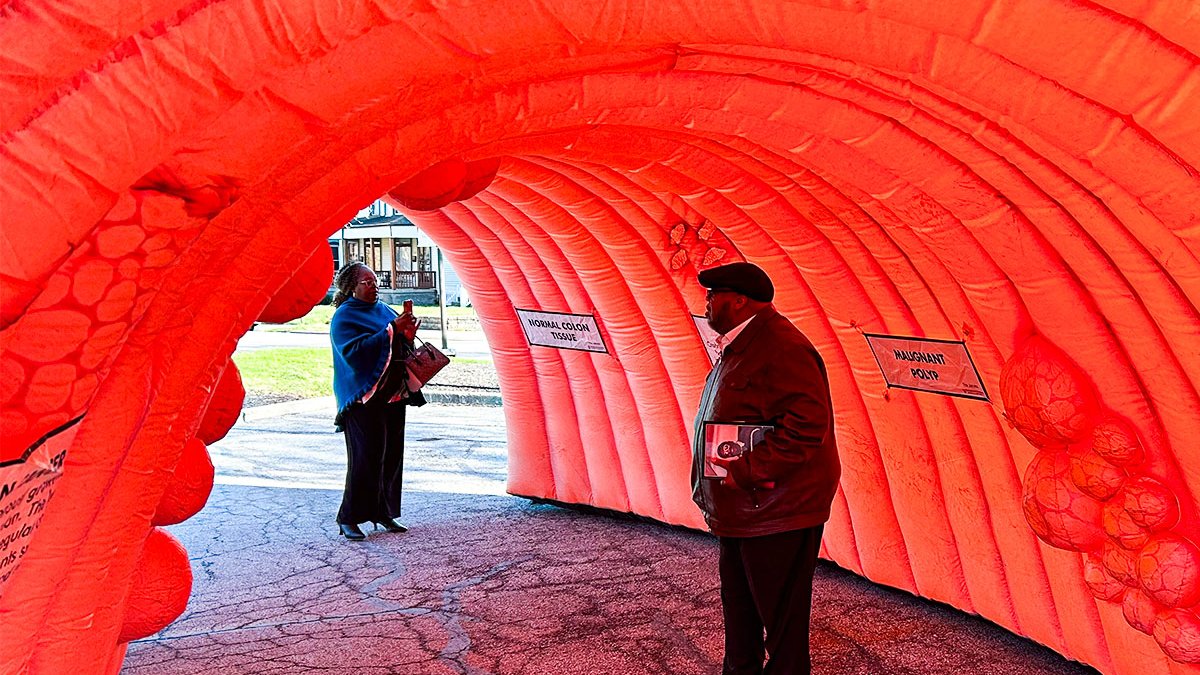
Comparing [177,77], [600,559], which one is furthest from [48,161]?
[600,559]

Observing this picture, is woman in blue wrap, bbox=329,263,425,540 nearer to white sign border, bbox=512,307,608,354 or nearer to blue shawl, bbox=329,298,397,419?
blue shawl, bbox=329,298,397,419

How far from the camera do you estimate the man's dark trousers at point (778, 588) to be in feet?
12.5

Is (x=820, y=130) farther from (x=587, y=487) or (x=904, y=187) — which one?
(x=587, y=487)

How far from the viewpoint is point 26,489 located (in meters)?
1.86

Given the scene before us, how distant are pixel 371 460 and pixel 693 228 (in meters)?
2.60

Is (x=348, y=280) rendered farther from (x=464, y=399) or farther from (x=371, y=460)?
(x=464, y=399)

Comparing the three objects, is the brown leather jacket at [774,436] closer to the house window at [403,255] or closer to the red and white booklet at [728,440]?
the red and white booklet at [728,440]

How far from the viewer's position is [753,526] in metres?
3.77

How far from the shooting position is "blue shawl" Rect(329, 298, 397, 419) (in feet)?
21.8

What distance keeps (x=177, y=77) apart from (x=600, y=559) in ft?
16.0

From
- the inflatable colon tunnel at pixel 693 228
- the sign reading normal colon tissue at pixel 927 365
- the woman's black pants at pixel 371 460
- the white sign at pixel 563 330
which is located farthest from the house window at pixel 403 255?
the sign reading normal colon tissue at pixel 927 365

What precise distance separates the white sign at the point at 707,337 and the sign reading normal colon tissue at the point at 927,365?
997 mm

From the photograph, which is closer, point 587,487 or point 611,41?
point 611,41

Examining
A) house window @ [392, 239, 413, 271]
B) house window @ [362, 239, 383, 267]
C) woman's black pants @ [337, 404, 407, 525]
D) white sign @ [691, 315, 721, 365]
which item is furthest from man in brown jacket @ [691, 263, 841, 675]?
house window @ [392, 239, 413, 271]
